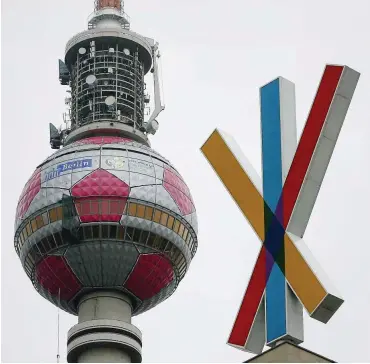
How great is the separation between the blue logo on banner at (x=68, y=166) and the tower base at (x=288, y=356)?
41.0 metres

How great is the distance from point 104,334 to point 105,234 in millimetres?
5371

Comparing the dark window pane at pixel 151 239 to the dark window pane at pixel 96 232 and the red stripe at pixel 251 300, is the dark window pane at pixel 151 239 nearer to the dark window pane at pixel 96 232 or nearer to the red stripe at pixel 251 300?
the dark window pane at pixel 96 232

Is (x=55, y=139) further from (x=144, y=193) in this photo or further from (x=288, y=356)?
(x=288, y=356)

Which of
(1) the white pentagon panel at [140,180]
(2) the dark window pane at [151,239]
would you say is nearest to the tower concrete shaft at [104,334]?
(2) the dark window pane at [151,239]

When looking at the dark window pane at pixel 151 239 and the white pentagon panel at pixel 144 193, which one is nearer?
the white pentagon panel at pixel 144 193

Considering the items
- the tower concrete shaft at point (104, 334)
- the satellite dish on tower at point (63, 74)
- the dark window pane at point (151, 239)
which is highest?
the satellite dish on tower at point (63, 74)

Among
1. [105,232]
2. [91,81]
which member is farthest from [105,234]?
[91,81]

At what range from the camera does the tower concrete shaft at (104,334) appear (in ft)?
199

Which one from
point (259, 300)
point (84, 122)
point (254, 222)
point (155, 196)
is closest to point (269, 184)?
point (254, 222)

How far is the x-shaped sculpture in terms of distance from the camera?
2264cm

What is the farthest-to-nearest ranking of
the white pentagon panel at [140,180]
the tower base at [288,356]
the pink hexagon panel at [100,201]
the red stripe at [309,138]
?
the white pentagon panel at [140,180] → the pink hexagon panel at [100,201] → the red stripe at [309,138] → the tower base at [288,356]

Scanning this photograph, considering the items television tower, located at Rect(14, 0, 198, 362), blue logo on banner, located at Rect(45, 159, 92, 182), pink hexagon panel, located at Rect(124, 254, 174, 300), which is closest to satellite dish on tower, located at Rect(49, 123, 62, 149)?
television tower, located at Rect(14, 0, 198, 362)

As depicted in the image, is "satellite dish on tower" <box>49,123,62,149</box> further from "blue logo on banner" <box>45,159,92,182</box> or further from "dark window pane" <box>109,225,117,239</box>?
"dark window pane" <box>109,225,117,239</box>

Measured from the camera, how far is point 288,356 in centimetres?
2123
